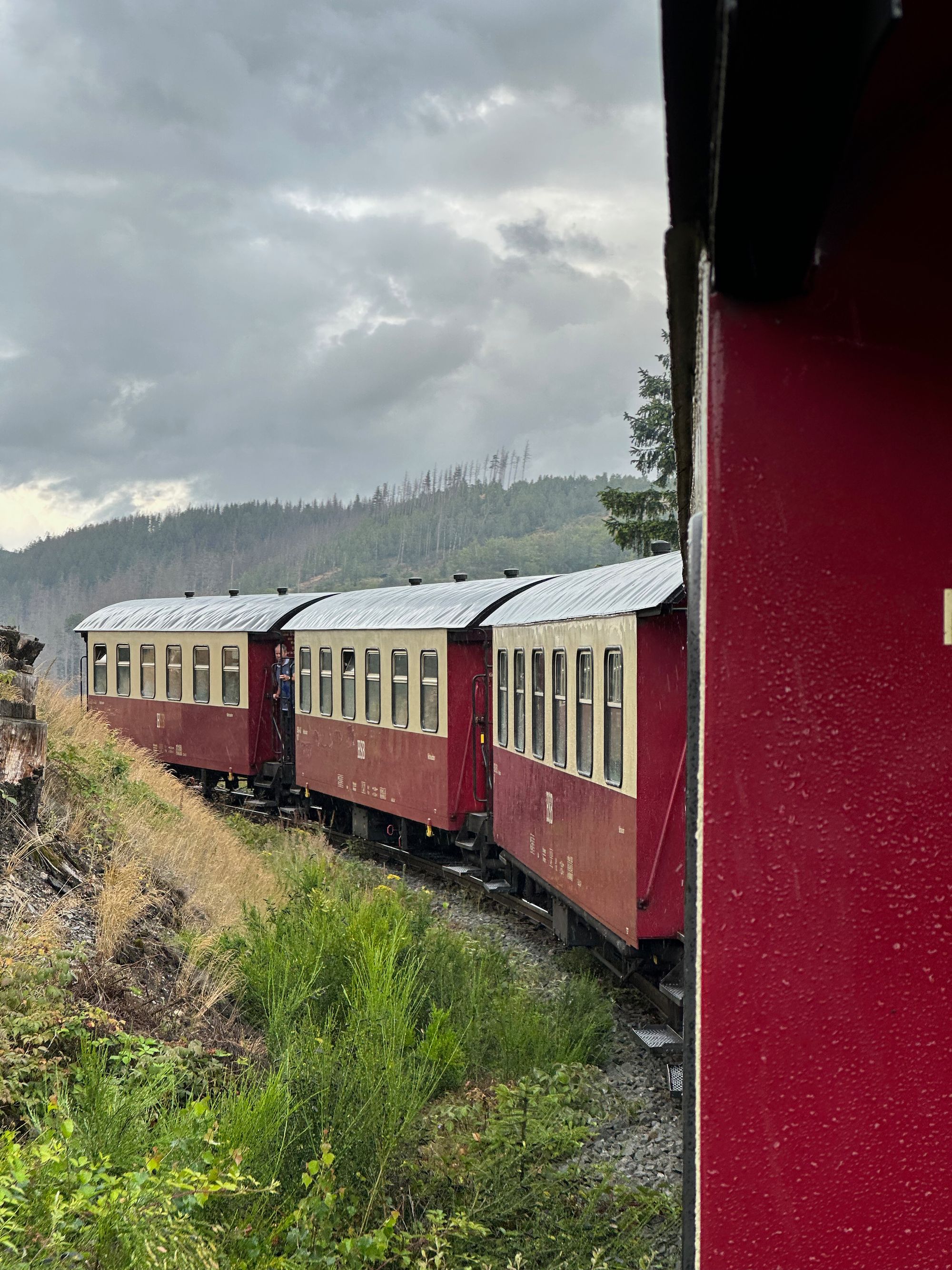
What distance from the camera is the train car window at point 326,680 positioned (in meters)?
17.0

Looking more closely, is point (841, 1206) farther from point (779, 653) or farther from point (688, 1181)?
point (779, 653)

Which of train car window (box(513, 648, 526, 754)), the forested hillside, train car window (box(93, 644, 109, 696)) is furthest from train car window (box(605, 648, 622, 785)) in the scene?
the forested hillside

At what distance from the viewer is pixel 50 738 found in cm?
1054

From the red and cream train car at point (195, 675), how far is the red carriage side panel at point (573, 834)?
8.15m

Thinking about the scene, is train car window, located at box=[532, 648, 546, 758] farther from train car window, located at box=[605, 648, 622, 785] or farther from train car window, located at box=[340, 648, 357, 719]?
train car window, located at box=[340, 648, 357, 719]

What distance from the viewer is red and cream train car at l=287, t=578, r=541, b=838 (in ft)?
43.9

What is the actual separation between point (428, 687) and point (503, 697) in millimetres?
1918

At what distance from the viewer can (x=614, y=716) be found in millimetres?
7957

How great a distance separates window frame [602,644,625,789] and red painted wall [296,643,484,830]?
527 cm

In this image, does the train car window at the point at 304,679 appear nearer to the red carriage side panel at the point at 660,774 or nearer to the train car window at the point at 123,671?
the train car window at the point at 123,671

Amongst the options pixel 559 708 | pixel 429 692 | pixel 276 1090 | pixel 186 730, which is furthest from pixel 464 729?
pixel 186 730

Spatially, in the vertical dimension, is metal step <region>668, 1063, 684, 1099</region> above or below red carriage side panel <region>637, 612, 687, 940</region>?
below

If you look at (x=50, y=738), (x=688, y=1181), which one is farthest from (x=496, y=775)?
(x=688, y=1181)

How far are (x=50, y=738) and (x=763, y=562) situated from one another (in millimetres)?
9981
